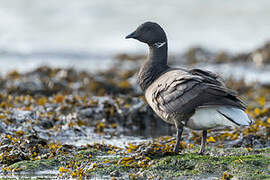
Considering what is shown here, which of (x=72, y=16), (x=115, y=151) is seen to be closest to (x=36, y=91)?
(x=115, y=151)

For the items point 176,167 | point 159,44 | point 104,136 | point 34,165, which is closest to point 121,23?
point 104,136

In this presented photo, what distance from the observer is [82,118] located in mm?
8617

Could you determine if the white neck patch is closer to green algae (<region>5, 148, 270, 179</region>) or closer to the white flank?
the white flank

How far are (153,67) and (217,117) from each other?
4.50 feet

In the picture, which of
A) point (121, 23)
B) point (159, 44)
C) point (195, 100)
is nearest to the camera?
point (195, 100)

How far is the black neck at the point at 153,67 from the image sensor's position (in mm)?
5836

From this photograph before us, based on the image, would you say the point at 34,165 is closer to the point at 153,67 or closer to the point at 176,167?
the point at 176,167

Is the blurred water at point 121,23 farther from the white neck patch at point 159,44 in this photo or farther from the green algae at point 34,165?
the green algae at point 34,165

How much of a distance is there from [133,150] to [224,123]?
153 cm

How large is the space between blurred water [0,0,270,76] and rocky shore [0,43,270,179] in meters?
17.8

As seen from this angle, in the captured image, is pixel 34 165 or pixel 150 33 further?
pixel 150 33

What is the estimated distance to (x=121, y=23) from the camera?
3550 cm

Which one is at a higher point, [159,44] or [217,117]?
[159,44]

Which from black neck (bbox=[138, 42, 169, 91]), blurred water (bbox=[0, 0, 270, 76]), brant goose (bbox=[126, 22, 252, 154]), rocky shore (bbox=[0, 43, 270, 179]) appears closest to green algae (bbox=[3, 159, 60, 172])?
rocky shore (bbox=[0, 43, 270, 179])
